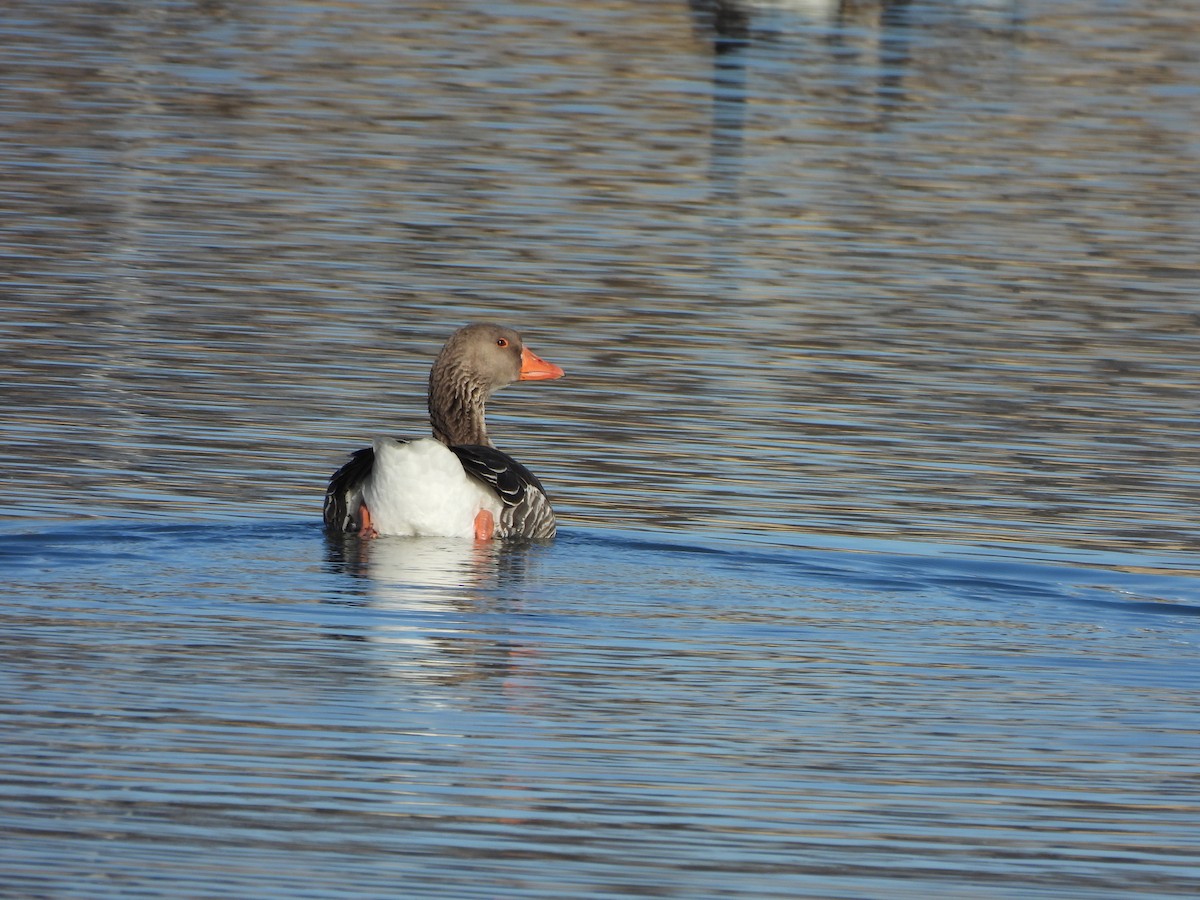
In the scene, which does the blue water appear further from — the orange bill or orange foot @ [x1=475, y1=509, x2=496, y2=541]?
the orange bill

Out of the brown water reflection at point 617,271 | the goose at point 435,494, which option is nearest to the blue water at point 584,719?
the goose at point 435,494

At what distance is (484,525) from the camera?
1156 cm

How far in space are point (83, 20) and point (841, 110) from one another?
37.7 feet

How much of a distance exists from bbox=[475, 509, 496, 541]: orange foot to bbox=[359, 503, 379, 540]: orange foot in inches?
21.2

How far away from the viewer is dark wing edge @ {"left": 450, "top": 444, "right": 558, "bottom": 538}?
11.5 m

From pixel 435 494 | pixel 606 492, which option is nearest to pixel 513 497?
pixel 435 494

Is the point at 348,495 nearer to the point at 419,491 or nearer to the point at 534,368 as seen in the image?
the point at 419,491

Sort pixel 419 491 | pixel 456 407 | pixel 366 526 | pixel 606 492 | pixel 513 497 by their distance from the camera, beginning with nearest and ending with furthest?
1. pixel 419 491
2. pixel 366 526
3. pixel 513 497
4. pixel 606 492
5. pixel 456 407

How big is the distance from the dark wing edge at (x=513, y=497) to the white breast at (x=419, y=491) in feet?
0.40

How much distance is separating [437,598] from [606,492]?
2.93 m

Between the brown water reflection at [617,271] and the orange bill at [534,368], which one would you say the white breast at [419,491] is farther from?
the orange bill at [534,368]

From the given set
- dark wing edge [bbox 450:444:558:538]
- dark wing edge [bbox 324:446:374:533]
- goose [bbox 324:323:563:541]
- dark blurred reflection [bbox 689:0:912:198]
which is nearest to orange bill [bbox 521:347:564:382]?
goose [bbox 324:323:563:541]

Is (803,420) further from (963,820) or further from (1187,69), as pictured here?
(1187,69)

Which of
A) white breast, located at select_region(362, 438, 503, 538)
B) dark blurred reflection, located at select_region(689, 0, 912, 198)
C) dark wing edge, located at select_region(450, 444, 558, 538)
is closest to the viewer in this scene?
white breast, located at select_region(362, 438, 503, 538)
